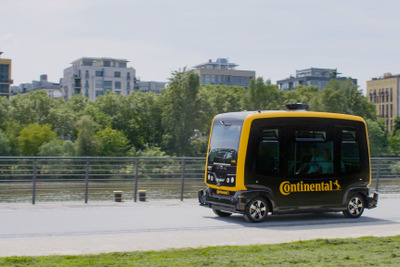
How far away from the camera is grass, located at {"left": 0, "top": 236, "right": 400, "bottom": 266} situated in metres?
7.83

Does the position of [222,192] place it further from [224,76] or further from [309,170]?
[224,76]

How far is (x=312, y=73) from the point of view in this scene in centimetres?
18975

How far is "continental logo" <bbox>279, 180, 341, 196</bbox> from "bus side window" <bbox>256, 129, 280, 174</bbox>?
453 millimetres

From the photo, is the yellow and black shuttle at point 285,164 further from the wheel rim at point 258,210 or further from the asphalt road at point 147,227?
the asphalt road at point 147,227

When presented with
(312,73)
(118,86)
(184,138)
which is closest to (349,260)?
(184,138)

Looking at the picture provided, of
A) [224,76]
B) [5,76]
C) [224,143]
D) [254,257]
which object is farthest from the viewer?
[224,76]

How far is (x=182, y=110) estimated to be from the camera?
8300cm

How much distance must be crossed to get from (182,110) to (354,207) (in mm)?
69344

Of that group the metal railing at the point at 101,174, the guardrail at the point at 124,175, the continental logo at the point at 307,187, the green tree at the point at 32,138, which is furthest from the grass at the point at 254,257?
the green tree at the point at 32,138

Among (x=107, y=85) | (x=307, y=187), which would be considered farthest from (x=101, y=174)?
(x=107, y=85)

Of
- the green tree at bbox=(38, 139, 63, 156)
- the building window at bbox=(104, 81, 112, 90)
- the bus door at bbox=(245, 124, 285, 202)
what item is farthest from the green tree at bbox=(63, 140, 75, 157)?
the building window at bbox=(104, 81, 112, 90)

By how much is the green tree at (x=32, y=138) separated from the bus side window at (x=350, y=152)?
68.5m

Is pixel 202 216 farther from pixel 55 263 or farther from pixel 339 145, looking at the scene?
pixel 55 263

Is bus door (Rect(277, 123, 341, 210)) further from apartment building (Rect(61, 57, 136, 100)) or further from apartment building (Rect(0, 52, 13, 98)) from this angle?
apartment building (Rect(61, 57, 136, 100))
